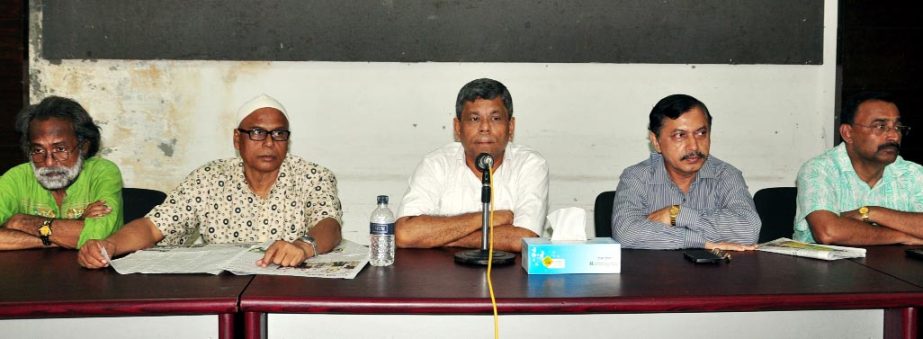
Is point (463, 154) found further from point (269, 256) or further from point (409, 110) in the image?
point (269, 256)

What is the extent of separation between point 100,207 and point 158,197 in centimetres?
35

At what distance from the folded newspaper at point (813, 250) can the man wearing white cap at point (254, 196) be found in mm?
1448

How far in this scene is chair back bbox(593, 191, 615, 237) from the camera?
3264mm

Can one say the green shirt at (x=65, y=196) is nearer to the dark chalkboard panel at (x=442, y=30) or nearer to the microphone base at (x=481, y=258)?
the dark chalkboard panel at (x=442, y=30)

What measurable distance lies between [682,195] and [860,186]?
0.81 metres

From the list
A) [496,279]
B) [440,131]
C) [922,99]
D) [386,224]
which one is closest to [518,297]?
[496,279]

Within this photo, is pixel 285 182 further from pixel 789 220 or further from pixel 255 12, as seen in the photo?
pixel 789 220

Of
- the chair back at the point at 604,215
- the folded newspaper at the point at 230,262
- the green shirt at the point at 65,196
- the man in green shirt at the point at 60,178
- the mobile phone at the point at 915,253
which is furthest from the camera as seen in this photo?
the chair back at the point at 604,215

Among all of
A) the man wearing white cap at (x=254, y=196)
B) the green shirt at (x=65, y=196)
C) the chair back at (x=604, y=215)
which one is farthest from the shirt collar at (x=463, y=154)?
the green shirt at (x=65, y=196)

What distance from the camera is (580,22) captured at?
425cm

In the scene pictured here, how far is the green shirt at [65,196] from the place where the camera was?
314cm

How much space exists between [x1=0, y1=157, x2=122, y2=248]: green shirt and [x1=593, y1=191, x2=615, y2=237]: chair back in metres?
1.78

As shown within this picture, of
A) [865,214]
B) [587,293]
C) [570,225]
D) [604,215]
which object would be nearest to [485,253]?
[570,225]

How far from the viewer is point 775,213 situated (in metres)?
3.51
